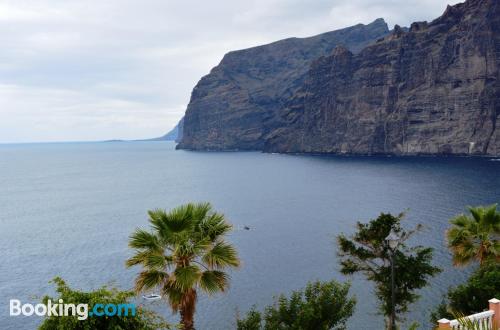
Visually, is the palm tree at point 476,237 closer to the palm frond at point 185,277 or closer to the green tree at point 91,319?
the palm frond at point 185,277

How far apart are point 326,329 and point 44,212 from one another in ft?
336

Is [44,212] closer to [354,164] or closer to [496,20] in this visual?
[354,164]

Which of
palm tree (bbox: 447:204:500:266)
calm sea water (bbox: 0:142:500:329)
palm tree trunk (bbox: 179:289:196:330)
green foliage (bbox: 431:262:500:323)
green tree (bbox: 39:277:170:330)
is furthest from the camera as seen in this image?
calm sea water (bbox: 0:142:500:329)

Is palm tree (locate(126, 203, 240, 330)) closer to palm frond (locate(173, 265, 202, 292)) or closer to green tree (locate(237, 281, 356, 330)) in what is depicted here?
palm frond (locate(173, 265, 202, 292))

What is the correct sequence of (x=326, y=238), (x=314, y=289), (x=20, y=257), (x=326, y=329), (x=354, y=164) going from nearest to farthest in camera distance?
Answer: (x=326, y=329), (x=314, y=289), (x=20, y=257), (x=326, y=238), (x=354, y=164)

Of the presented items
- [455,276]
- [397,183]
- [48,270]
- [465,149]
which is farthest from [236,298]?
[465,149]

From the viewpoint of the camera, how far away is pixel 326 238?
245ft

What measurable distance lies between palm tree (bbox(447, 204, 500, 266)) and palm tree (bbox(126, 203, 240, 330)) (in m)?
13.4

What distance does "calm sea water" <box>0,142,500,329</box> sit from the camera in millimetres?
51125

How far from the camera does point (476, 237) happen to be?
21.4m

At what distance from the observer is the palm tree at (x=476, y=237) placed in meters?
20.9

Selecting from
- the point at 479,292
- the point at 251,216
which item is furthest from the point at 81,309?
the point at 251,216

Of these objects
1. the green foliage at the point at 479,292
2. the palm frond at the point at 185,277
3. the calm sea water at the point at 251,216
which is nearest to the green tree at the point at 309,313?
the calm sea water at the point at 251,216

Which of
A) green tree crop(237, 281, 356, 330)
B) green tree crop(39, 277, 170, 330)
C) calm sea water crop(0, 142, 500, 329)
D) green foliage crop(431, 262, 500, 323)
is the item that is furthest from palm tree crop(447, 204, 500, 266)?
green tree crop(39, 277, 170, 330)
